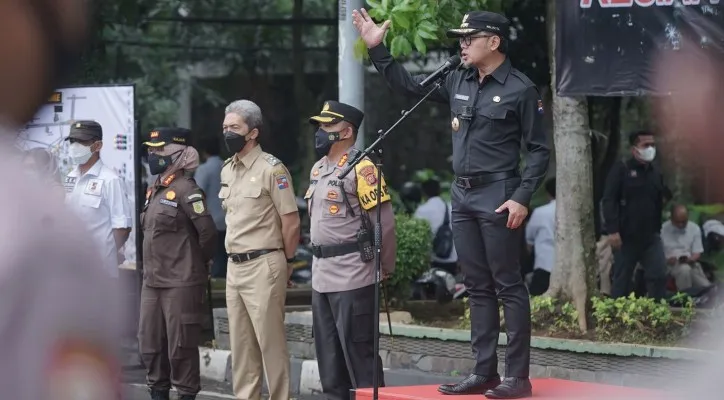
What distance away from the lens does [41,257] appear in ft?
6.63

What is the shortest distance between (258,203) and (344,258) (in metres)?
0.82

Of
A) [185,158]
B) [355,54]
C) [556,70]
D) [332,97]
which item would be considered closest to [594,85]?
[556,70]

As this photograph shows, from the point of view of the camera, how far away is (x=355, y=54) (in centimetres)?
869

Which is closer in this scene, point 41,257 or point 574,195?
point 41,257

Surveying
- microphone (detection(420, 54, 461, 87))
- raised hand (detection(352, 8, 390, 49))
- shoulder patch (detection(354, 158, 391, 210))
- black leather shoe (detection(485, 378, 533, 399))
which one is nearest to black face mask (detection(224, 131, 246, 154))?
shoulder patch (detection(354, 158, 391, 210))

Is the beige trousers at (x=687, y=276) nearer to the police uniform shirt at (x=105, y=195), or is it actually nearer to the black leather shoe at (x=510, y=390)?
the police uniform shirt at (x=105, y=195)

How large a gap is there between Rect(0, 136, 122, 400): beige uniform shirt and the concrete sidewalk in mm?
6652

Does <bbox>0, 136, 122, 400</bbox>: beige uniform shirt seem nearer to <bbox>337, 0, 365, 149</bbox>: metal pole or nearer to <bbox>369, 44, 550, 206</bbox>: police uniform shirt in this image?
<bbox>369, 44, 550, 206</bbox>: police uniform shirt

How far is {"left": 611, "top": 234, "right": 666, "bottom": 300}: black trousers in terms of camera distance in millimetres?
12102

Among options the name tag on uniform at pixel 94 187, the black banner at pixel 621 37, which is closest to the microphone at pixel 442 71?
the black banner at pixel 621 37

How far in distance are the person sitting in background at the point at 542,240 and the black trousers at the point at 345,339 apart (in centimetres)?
489

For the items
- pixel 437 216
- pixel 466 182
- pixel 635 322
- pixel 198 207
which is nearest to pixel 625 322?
pixel 635 322

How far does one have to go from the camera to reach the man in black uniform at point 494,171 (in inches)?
247

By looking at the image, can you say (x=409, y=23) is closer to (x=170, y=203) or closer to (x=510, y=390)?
(x=170, y=203)
